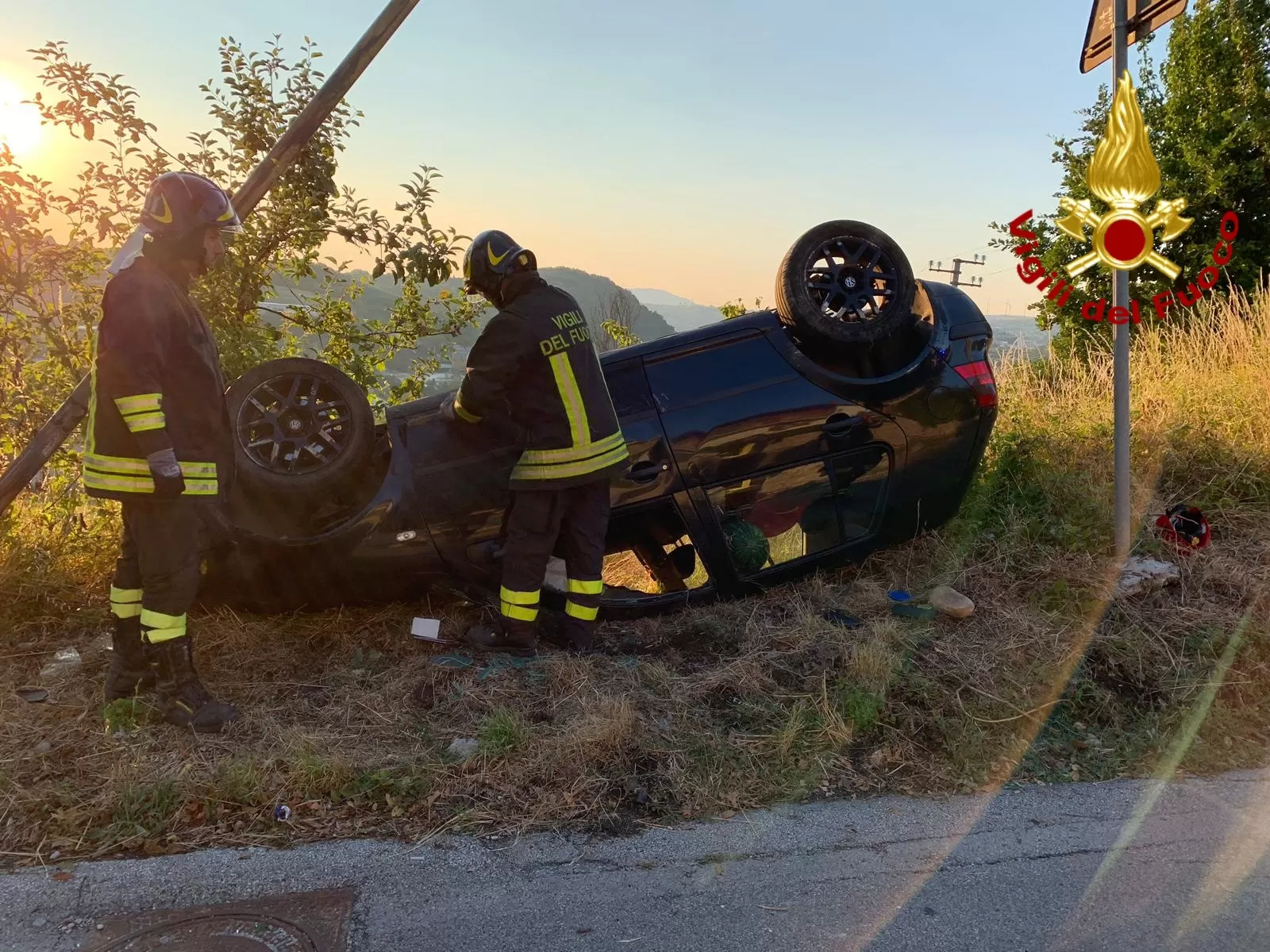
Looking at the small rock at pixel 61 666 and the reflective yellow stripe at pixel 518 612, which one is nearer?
the small rock at pixel 61 666

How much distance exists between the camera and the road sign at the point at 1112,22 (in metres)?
3.57

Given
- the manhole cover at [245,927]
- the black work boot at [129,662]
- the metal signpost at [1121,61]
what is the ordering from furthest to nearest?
1. the metal signpost at [1121,61]
2. the black work boot at [129,662]
3. the manhole cover at [245,927]

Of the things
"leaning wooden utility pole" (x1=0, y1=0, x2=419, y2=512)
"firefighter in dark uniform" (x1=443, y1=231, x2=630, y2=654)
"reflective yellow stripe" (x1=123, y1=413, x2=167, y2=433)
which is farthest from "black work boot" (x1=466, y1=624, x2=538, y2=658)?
"leaning wooden utility pole" (x1=0, y1=0, x2=419, y2=512)

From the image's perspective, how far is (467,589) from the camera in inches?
147

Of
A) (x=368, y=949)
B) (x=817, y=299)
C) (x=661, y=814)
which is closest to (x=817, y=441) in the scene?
(x=817, y=299)

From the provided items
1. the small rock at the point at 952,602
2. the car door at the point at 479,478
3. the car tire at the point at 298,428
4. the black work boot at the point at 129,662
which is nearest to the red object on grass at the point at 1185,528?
the small rock at the point at 952,602

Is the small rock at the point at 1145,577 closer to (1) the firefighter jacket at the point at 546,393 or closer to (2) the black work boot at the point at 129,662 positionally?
(1) the firefighter jacket at the point at 546,393

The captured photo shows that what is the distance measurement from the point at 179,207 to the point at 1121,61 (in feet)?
14.0

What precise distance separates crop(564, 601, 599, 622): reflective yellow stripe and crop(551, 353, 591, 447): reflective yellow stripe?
0.78 m

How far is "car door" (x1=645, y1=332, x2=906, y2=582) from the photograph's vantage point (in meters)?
3.71

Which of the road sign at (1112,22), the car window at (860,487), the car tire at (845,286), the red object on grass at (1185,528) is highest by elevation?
the road sign at (1112,22)

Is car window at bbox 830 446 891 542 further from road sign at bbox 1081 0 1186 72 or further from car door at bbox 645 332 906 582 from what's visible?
road sign at bbox 1081 0 1186 72

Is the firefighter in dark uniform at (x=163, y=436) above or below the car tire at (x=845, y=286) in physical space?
below

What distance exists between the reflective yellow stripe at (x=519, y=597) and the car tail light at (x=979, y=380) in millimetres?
2370
